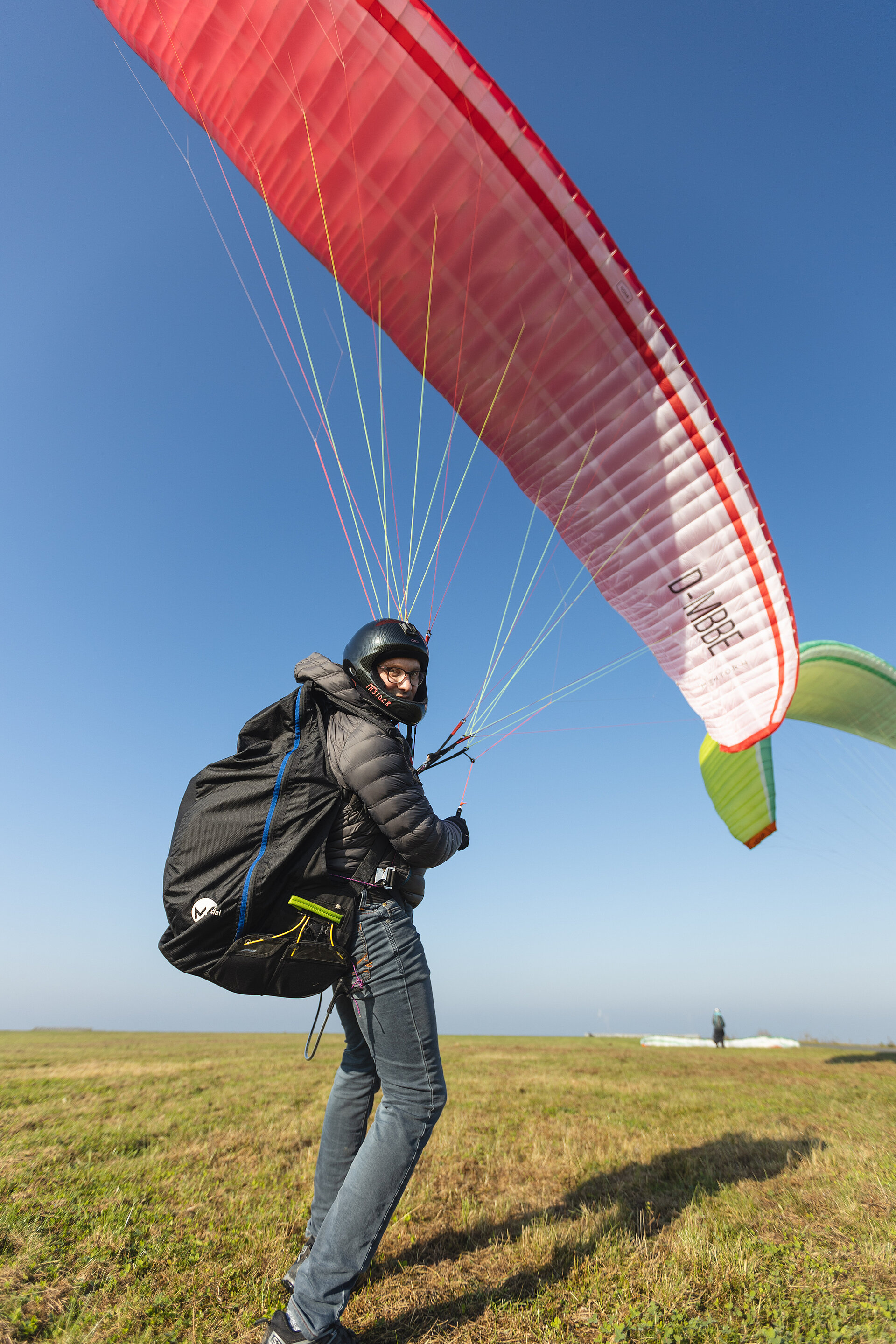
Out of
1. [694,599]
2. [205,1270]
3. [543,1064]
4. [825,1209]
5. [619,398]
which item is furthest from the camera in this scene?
[543,1064]

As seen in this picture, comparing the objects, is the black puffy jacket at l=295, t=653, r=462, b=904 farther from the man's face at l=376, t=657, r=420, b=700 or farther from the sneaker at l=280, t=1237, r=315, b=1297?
the sneaker at l=280, t=1237, r=315, b=1297

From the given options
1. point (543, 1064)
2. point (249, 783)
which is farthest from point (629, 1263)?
point (543, 1064)

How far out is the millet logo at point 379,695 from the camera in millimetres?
2824

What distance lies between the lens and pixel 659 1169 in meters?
4.35

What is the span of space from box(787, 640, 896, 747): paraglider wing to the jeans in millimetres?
8296

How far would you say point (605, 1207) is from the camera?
142 inches

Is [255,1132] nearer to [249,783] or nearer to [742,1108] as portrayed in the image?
[249,783]

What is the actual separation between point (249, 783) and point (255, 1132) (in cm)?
414

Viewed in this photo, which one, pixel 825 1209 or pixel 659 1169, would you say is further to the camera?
pixel 659 1169

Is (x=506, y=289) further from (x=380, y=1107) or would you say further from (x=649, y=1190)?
(x=649, y=1190)

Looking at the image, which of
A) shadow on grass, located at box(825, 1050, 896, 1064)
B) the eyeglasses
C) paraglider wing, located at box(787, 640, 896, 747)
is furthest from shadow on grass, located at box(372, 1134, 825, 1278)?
shadow on grass, located at box(825, 1050, 896, 1064)

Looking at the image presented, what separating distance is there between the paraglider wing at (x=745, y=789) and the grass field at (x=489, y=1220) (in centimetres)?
456

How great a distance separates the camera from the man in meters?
2.21

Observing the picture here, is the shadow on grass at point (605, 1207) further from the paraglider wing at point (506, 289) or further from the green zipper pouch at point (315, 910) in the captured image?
the paraglider wing at point (506, 289)
